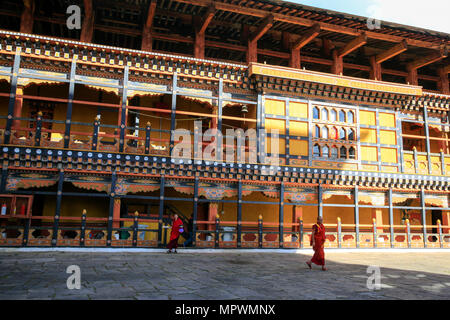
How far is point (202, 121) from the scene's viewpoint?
1631 centimetres

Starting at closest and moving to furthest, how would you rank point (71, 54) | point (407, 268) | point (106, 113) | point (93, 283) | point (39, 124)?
point (93, 283)
point (407, 268)
point (39, 124)
point (71, 54)
point (106, 113)

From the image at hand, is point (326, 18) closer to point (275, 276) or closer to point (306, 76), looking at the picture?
point (306, 76)

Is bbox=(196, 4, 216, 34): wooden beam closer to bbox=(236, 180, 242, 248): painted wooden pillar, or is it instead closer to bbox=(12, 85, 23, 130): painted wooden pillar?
bbox=(236, 180, 242, 248): painted wooden pillar

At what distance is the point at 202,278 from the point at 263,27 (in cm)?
1092

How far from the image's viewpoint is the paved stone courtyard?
5.85 m

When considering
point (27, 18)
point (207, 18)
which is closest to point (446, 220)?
point (207, 18)

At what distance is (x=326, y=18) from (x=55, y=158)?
39.8 ft

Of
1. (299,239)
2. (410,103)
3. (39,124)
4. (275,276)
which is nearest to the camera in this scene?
(275,276)

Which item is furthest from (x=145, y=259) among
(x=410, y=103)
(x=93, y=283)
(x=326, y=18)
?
(x=410, y=103)

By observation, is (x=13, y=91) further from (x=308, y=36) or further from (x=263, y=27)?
(x=308, y=36)

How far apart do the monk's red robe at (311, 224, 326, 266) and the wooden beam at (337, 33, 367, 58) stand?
9662mm

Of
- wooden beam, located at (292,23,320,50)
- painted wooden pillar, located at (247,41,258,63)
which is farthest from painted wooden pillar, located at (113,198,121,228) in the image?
wooden beam, located at (292,23,320,50)

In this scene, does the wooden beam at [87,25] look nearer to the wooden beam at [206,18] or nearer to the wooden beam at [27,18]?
the wooden beam at [27,18]

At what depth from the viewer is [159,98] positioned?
52.6 feet
